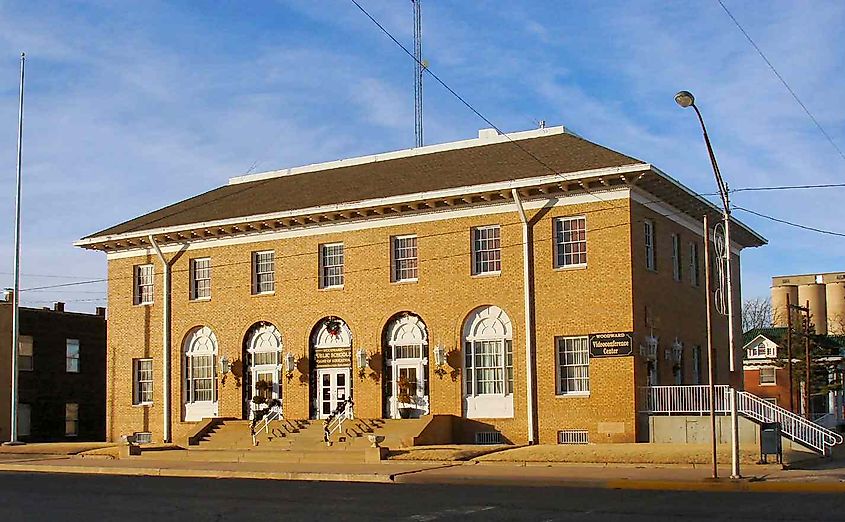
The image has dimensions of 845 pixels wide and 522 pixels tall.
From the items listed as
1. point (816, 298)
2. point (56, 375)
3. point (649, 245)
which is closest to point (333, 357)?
point (649, 245)

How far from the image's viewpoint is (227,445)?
39.1 metres

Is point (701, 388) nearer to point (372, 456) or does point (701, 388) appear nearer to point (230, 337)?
point (372, 456)

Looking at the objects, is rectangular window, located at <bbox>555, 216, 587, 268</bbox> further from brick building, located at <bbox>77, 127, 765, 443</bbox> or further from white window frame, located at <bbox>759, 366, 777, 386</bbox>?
white window frame, located at <bbox>759, 366, 777, 386</bbox>

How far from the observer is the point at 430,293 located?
38.3m

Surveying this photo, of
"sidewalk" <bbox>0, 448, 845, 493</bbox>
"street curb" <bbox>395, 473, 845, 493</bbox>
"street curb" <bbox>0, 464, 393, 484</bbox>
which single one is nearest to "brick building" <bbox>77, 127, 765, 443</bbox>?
"sidewalk" <bbox>0, 448, 845, 493</bbox>

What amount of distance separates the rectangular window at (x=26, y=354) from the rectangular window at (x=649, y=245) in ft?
108

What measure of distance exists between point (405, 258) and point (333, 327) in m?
3.96

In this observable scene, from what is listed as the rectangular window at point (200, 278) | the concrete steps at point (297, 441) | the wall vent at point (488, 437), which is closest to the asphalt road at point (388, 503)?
the concrete steps at point (297, 441)

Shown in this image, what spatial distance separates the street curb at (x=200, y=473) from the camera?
88.4 ft

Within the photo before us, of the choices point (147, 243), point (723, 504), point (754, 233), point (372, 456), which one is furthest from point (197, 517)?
point (754, 233)

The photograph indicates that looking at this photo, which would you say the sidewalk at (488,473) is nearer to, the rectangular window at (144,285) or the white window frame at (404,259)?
the white window frame at (404,259)

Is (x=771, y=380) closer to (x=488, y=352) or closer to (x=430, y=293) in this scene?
(x=488, y=352)

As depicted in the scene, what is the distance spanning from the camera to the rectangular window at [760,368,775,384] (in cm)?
7831

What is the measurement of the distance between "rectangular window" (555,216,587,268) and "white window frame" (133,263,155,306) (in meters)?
18.1
